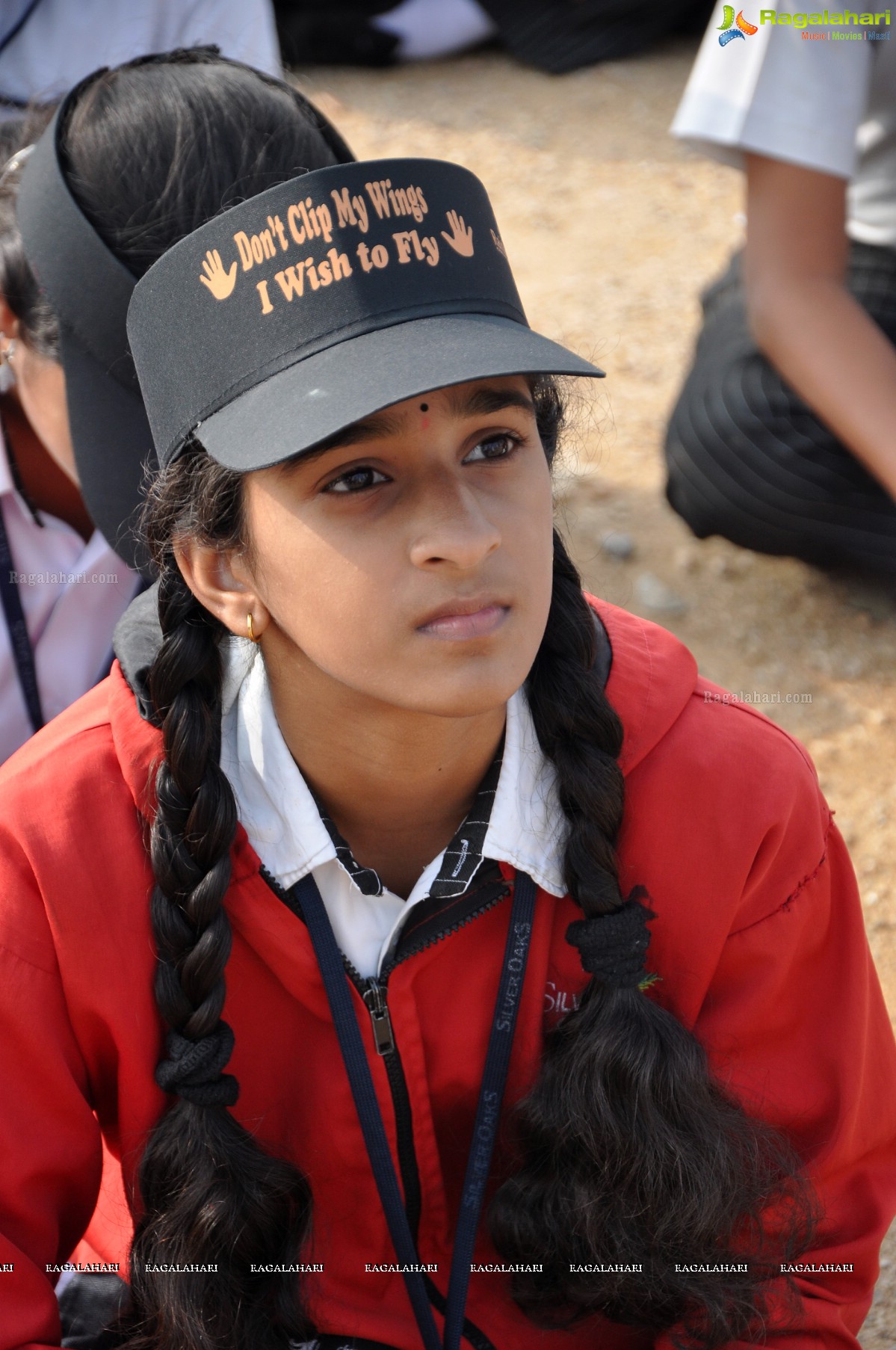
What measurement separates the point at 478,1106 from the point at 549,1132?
0.10 meters

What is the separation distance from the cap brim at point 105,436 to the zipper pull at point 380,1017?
694mm

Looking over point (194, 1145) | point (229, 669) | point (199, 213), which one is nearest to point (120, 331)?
point (199, 213)

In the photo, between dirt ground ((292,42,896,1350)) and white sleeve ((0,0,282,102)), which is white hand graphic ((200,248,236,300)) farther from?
white sleeve ((0,0,282,102))

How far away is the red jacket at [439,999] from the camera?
4.52 feet

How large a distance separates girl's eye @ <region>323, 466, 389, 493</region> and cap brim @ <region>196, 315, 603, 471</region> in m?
0.09

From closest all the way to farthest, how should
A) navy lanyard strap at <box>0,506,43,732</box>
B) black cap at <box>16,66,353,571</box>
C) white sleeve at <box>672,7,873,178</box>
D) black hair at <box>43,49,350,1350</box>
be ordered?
black hair at <box>43,49,350,1350</box> < black cap at <box>16,66,353,571</box> < navy lanyard strap at <box>0,506,43,732</box> < white sleeve at <box>672,7,873,178</box>

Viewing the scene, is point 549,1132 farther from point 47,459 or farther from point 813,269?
point 813,269

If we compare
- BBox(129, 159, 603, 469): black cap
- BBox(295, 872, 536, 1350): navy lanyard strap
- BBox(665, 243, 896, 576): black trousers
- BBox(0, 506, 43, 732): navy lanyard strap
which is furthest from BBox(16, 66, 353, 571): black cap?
BBox(665, 243, 896, 576): black trousers

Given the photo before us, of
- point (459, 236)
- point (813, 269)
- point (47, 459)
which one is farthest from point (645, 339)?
point (459, 236)

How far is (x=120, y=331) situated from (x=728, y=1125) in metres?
1.24

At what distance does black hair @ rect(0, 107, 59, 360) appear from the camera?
5.92ft

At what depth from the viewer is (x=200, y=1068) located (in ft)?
4.51

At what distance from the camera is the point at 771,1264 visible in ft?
4.86

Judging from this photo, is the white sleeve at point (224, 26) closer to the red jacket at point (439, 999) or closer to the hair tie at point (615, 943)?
the red jacket at point (439, 999)
